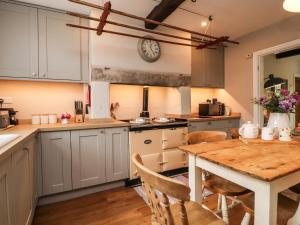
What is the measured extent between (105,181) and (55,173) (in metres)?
0.61

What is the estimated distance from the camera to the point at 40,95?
2.55 meters

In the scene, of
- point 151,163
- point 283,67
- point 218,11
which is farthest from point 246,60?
point 151,163

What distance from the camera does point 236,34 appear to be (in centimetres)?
349

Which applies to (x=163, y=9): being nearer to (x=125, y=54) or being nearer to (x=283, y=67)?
(x=125, y=54)

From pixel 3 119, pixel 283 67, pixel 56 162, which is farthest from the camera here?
pixel 283 67

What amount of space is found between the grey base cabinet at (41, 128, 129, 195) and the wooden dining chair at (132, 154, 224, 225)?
1.38m

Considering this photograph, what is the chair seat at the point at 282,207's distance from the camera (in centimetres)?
106

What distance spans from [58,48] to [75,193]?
191 cm

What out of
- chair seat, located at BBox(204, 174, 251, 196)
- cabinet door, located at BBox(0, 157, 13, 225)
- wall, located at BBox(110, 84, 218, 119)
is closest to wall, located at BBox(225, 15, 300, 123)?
wall, located at BBox(110, 84, 218, 119)

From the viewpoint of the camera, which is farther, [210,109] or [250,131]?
[210,109]

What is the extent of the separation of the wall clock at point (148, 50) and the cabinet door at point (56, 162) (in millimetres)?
1610

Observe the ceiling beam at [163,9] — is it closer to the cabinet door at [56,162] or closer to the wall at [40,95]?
the wall at [40,95]

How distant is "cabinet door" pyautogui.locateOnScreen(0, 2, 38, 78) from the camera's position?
2.14 m

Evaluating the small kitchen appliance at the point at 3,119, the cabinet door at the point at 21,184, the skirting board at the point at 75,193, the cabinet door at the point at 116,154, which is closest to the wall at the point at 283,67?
the cabinet door at the point at 116,154
